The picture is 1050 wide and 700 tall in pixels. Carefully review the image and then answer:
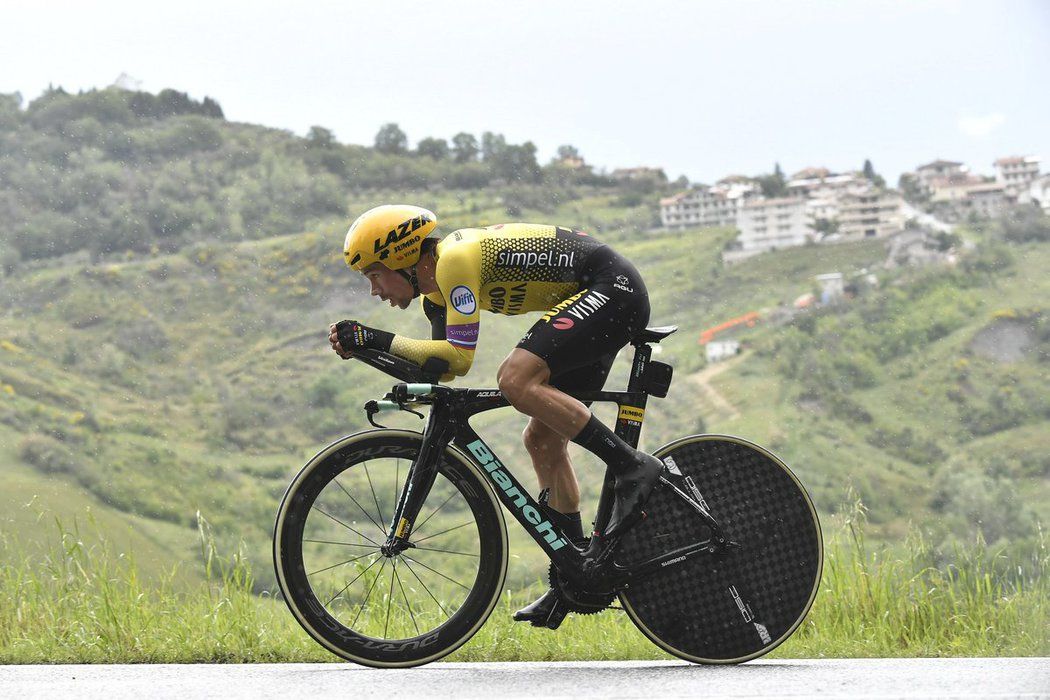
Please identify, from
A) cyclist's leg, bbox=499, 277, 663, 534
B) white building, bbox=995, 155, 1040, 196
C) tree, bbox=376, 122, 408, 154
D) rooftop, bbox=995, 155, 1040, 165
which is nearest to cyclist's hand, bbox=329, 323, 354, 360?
cyclist's leg, bbox=499, 277, 663, 534

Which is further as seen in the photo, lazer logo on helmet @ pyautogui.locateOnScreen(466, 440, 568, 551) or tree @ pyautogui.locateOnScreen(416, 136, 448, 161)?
tree @ pyautogui.locateOnScreen(416, 136, 448, 161)

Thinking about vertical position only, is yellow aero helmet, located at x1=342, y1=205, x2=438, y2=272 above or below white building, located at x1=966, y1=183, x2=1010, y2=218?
above

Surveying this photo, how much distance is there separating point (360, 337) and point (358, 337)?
0.01 metres

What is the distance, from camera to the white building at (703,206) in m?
121

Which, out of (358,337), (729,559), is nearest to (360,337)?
(358,337)

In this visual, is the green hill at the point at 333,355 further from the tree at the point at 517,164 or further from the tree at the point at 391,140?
the tree at the point at 391,140

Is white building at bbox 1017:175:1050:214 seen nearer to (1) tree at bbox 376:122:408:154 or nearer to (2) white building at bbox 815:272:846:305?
(2) white building at bbox 815:272:846:305

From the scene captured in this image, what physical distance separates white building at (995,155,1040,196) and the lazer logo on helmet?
136 meters

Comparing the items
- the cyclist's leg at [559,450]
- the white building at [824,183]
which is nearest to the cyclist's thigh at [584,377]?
the cyclist's leg at [559,450]

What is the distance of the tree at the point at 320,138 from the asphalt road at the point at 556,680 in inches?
5435

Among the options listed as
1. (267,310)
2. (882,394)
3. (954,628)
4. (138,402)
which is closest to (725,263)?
(882,394)

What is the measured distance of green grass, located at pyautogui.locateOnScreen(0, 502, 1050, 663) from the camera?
4.66 metres

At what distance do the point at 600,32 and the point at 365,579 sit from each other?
18752 cm

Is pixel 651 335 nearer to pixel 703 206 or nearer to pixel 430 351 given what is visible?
pixel 430 351
